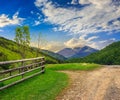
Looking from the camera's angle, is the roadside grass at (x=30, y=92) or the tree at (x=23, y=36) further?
the tree at (x=23, y=36)

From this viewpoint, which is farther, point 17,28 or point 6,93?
point 17,28

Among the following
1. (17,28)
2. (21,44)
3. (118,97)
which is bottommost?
(118,97)

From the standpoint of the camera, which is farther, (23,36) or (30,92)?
(23,36)

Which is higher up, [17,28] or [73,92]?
[17,28]

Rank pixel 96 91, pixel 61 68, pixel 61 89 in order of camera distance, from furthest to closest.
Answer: pixel 61 68 → pixel 61 89 → pixel 96 91

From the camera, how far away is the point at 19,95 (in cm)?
1814

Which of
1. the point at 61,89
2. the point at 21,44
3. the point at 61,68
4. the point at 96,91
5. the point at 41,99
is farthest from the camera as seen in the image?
the point at 21,44

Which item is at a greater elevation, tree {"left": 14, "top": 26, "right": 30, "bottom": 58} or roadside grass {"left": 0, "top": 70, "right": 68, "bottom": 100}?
→ tree {"left": 14, "top": 26, "right": 30, "bottom": 58}

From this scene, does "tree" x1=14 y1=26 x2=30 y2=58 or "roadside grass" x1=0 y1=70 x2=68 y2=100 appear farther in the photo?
"tree" x1=14 y1=26 x2=30 y2=58

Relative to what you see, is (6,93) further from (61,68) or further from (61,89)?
(61,68)

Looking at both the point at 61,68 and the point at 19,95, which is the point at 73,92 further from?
the point at 61,68

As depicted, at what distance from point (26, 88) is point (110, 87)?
25.9 ft

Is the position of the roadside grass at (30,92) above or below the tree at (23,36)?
below

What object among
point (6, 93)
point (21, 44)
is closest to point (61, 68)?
point (6, 93)
